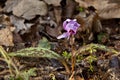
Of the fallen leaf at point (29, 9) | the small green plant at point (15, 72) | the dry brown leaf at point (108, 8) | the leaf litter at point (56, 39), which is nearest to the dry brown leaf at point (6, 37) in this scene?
the leaf litter at point (56, 39)

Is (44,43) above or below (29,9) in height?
below

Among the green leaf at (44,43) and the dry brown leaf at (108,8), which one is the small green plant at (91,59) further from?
the dry brown leaf at (108,8)

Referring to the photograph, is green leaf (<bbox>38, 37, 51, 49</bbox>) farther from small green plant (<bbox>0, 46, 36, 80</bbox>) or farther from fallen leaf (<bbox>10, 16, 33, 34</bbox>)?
small green plant (<bbox>0, 46, 36, 80</bbox>)

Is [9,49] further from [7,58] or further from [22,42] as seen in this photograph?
[7,58]

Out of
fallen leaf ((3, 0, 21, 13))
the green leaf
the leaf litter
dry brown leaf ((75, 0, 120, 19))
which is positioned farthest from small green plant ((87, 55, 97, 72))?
fallen leaf ((3, 0, 21, 13))

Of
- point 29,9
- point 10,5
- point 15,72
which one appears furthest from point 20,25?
point 15,72

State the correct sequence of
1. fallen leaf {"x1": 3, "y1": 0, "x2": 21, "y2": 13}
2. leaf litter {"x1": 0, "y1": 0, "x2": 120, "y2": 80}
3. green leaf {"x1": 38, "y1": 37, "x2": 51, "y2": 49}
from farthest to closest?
fallen leaf {"x1": 3, "y1": 0, "x2": 21, "y2": 13} < green leaf {"x1": 38, "y1": 37, "x2": 51, "y2": 49} < leaf litter {"x1": 0, "y1": 0, "x2": 120, "y2": 80}

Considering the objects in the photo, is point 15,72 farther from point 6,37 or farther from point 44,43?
point 6,37

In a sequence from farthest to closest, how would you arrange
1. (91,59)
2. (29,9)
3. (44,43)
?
(29,9)
(44,43)
(91,59)

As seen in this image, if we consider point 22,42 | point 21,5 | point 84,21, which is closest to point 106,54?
point 84,21
